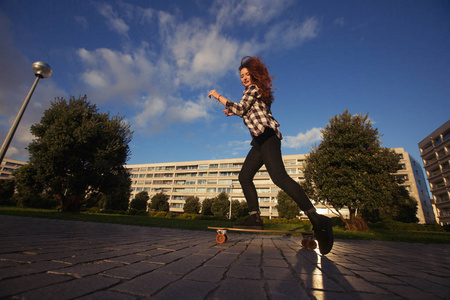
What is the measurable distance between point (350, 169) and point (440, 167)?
53.1 m

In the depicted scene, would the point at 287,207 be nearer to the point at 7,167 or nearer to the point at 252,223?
the point at 252,223

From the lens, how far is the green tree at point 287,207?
34.5 meters

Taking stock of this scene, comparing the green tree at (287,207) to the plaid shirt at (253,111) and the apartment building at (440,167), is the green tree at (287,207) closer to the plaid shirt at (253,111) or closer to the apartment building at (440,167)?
the plaid shirt at (253,111)

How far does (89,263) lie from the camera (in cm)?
158

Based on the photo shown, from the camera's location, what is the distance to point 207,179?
7069 centimetres

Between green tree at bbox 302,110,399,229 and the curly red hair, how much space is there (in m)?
12.1

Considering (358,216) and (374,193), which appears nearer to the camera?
(374,193)

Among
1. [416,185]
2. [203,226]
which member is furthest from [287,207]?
[416,185]

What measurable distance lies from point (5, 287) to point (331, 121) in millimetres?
17588

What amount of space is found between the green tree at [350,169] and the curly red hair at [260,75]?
1214 centimetres

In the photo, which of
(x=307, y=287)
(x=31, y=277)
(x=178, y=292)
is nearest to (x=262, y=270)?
(x=307, y=287)

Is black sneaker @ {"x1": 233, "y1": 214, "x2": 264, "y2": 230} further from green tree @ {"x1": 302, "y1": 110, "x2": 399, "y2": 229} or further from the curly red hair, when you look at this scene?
green tree @ {"x1": 302, "y1": 110, "x2": 399, "y2": 229}

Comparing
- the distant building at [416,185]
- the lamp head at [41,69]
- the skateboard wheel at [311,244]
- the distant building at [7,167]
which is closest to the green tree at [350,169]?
the skateboard wheel at [311,244]

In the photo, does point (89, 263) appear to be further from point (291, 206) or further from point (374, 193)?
point (291, 206)
